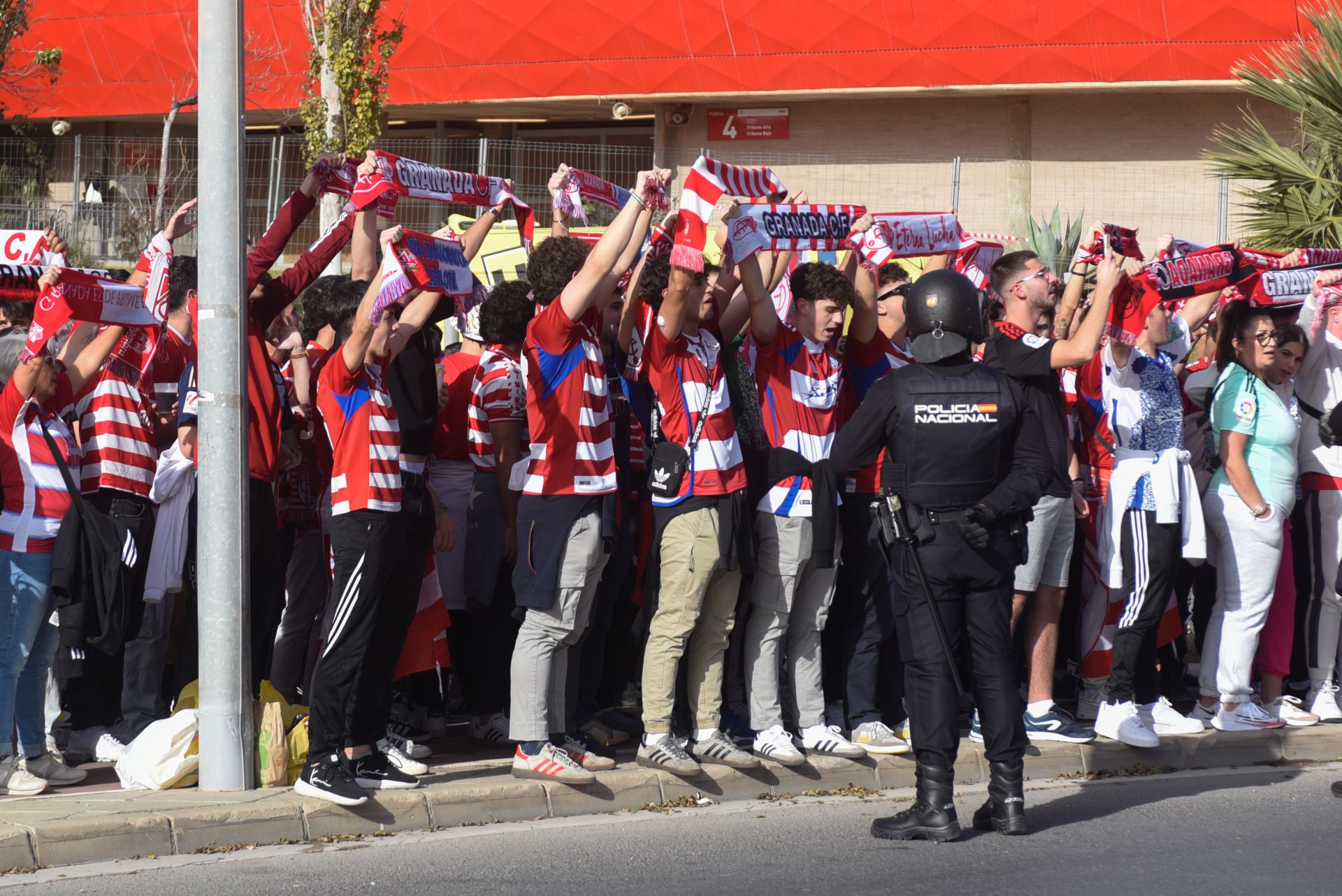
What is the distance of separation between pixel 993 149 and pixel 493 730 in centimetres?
2047

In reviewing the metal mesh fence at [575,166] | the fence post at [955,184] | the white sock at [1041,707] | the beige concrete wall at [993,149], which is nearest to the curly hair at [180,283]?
the white sock at [1041,707]

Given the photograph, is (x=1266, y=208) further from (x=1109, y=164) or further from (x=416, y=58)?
(x=416, y=58)

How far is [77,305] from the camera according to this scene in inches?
238

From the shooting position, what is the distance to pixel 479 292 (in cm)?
684

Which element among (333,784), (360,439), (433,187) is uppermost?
(433,187)

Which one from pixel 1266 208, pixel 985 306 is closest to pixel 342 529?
pixel 985 306

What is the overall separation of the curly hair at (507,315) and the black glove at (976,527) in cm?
220

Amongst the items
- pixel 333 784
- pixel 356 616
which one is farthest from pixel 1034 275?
pixel 333 784

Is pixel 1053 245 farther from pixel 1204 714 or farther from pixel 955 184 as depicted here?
pixel 1204 714

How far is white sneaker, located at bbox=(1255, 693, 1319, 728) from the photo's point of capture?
799 centimetres

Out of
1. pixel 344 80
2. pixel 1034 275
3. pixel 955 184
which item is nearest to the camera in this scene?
pixel 1034 275

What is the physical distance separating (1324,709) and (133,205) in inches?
614

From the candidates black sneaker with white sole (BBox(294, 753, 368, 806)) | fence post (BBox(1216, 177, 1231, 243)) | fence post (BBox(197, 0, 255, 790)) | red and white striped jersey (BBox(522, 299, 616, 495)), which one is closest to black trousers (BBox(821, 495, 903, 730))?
red and white striped jersey (BBox(522, 299, 616, 495))

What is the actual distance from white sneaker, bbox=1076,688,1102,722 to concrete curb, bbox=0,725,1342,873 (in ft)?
1.31
